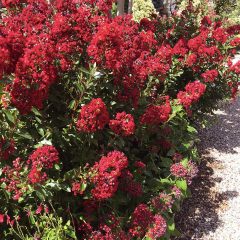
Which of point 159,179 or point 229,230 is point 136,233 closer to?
point 159,179

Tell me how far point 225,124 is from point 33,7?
173 inches

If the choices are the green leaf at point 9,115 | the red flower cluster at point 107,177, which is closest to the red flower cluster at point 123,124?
the red flower cluster at point 107,177

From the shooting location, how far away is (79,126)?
2.24 meters

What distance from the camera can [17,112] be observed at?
2.29 meters

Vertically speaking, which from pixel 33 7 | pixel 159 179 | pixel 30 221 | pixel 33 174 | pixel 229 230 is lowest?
pixel 229 230

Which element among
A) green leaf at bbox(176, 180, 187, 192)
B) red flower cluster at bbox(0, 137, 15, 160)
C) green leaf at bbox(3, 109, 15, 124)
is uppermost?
green leaf at bbox(3, 109, 15, 124)

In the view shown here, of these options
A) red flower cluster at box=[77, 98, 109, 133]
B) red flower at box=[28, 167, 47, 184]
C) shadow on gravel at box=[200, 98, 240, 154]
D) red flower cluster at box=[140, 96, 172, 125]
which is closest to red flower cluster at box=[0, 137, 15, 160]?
red flower at box=[28, 167, 47, 184]

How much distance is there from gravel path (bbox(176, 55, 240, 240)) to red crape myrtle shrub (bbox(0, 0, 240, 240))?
54cm

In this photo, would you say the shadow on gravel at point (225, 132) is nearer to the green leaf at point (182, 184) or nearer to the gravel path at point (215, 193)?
the gravel path at point (215, 193)

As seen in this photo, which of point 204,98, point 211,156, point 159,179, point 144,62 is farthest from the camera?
point 211,156

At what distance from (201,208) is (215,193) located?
39 cm

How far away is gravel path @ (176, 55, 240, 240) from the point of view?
12.2ft

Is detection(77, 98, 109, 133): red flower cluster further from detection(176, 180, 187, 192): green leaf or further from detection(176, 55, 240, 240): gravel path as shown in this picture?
detection(176, 55, 240, 240): gravel path

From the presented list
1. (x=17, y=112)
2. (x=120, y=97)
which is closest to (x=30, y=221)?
(x=17, y=112)
